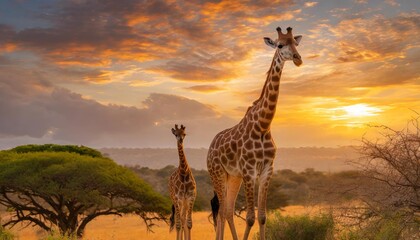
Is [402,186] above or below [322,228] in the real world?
above

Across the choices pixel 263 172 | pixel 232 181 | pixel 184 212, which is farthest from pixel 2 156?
pixel 263 172

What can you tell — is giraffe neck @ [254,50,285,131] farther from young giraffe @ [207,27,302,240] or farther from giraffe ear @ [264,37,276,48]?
giraffe ear @ [264,37,276,48]

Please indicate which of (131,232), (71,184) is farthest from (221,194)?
(131,232)

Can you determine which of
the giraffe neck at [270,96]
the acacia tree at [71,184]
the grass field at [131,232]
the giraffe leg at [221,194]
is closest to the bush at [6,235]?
the grass field at [131,232]

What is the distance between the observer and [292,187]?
1871 inches

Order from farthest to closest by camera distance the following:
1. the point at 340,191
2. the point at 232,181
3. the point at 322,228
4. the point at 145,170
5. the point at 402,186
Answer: the point at 145,170 → the point at 322,228 → the point at 232,181 → the point at 340,191 → the point at 402,186

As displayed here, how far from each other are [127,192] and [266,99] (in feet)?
32.8

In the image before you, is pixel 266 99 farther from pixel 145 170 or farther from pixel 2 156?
pixel 145 170

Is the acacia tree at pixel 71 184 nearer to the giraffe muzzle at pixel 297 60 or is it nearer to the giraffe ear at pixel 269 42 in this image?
the giraffe ear at pixel 269 42

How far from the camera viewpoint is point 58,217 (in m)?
18.9

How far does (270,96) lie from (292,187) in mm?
38517

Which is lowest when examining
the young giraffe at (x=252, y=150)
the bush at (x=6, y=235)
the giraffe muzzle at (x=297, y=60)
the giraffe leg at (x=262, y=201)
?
the bush at (x=6, y=235)

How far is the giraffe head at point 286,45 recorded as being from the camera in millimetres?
9039

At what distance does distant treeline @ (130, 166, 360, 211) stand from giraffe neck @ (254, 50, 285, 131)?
1.88 metres
